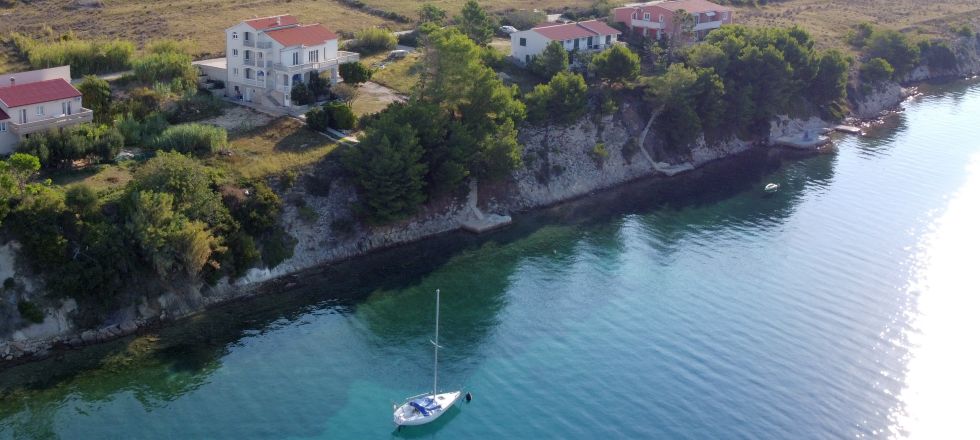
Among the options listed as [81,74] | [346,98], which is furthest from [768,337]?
[81,74]

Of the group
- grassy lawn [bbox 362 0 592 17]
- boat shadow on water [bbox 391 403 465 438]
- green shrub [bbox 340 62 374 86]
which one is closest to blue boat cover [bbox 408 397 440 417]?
boat shadow on water [bbox 391 403 465 438]

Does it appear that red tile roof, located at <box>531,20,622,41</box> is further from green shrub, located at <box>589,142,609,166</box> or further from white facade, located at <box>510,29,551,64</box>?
green shrub, located at <box>589,142,609,166</box>

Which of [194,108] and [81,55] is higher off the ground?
[81,55]

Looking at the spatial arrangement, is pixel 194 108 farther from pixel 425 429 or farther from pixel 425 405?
pixel 425 429

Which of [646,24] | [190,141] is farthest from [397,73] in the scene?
[646,24]

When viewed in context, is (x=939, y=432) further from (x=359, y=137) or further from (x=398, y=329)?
(x=359, y=137)

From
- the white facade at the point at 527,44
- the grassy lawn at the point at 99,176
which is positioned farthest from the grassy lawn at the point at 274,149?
the white facade at the point at 527,44
